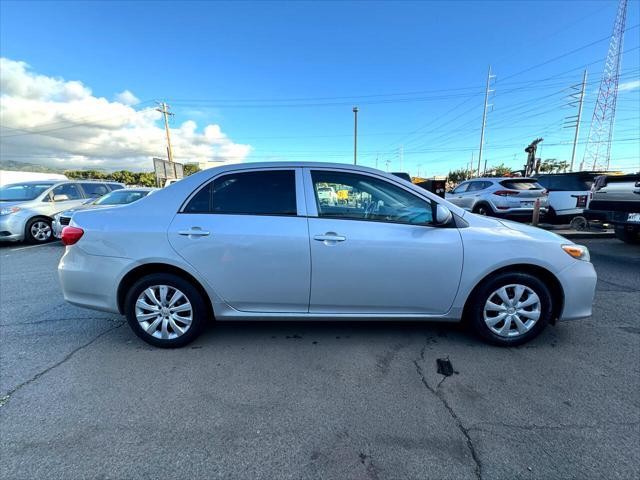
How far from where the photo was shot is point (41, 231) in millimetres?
7957

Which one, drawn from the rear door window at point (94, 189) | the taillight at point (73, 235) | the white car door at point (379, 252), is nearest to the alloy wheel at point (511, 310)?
the white car door at point (379, 252)

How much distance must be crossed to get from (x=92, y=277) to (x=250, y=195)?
160 centimetres

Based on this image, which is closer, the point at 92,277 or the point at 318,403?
the point at 318,403

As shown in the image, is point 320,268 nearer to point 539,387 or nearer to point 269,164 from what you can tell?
point 269,164

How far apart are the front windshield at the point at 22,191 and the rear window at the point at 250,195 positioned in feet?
27.5

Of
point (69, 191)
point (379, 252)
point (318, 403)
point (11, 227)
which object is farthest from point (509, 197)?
point (11, 227)

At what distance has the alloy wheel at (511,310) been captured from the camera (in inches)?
108

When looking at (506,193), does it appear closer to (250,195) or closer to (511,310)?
(511,310)

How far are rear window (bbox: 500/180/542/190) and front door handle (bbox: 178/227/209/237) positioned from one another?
9215 millimetres

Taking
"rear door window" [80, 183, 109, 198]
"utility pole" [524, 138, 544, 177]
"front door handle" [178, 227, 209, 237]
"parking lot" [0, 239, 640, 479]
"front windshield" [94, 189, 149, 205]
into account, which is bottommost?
"parking lot" [0, 239, 640, 479]

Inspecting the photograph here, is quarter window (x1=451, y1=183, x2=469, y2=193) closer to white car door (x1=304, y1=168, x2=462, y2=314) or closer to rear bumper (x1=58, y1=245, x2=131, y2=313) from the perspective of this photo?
white car door (x1=304, y1=168, x2=462, y2=314)

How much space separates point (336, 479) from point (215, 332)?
6.44ft

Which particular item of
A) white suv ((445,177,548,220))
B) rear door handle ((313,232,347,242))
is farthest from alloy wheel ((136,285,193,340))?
white suv ((445,177,548,220))

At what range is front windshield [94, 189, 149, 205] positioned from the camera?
7828 millimetres
